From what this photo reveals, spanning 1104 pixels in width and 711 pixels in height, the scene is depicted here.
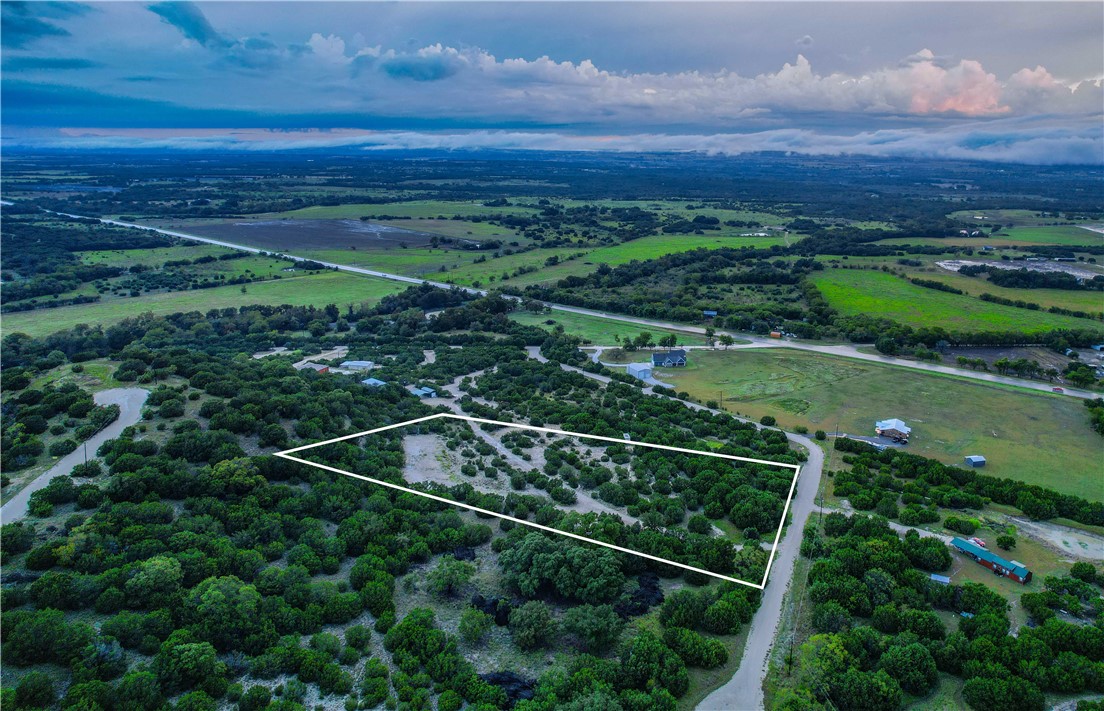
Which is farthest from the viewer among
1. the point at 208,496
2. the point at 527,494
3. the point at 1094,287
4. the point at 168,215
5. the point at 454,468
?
the point at 168,215

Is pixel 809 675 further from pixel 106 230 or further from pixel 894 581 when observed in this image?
pixel 106 230

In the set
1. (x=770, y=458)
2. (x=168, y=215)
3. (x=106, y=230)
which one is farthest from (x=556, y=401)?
(x=168, y=215)

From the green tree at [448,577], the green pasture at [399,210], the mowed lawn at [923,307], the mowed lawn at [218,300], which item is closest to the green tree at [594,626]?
the green tree at [448,577]

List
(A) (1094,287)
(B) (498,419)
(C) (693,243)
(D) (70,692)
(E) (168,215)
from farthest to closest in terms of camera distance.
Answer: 1. (E) (168,215)
2. (C) (693,243)
3. (A) (1094,287)
4. (B) (498,419)
5. (D) (70,692)

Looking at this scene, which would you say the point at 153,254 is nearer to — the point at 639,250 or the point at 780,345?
A: the point at 639,250

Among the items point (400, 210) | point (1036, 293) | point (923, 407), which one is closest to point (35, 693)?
point (923, 407)

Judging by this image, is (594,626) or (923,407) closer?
(594,626)

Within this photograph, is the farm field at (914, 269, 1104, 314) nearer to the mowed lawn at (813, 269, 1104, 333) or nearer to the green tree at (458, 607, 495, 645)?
the mowed lawn at (813, 269, 1104, 333)

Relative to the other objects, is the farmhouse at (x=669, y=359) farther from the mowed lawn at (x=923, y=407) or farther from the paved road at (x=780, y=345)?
the paved road at (x=780, y=345)
